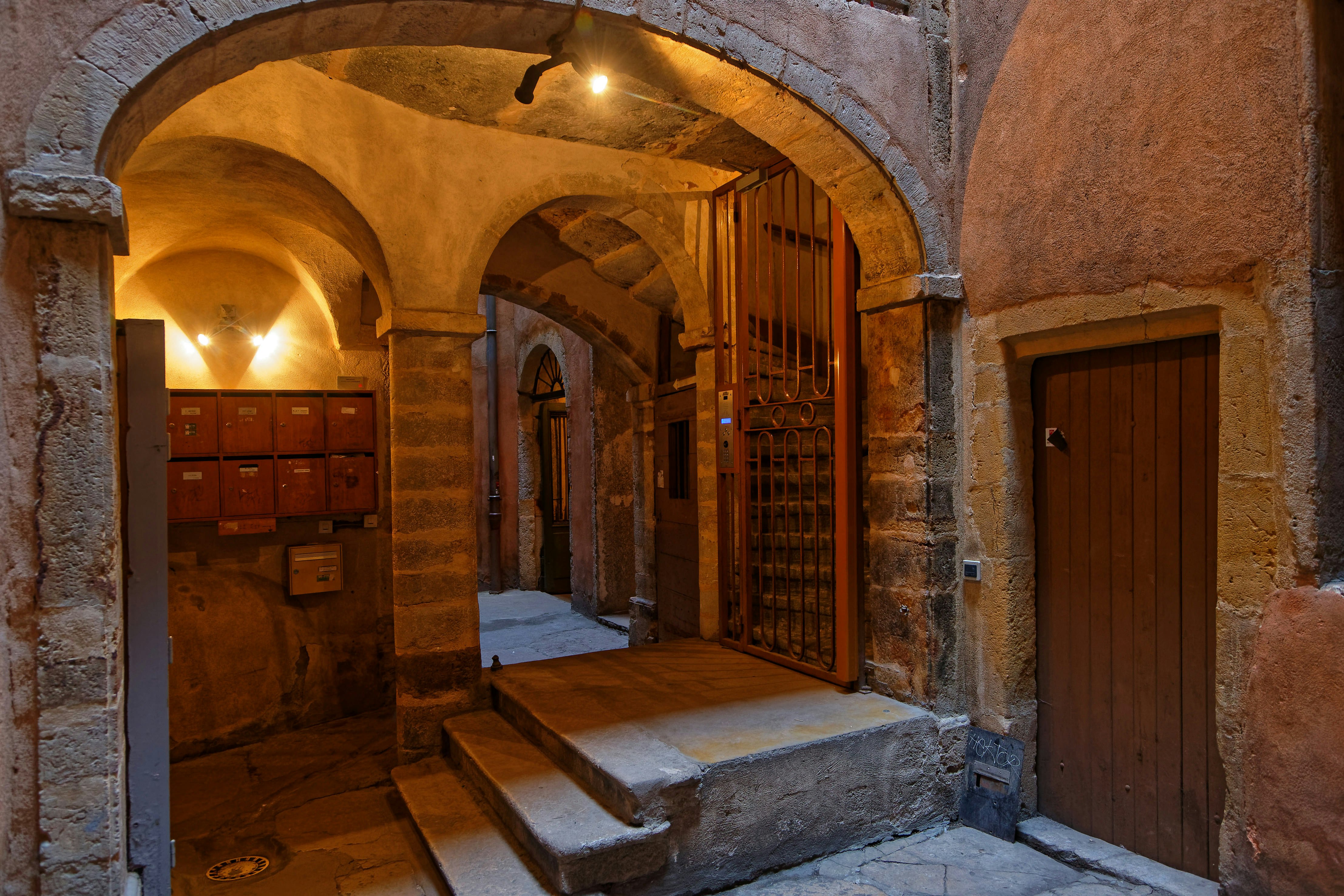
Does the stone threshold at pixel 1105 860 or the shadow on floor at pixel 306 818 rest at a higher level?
the stone threshold at pixel 1105 860

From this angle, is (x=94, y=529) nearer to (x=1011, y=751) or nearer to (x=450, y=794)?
(x=450, y=794)

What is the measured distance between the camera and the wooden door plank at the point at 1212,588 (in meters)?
3.03

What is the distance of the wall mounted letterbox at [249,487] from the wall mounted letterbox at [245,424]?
0.28ft

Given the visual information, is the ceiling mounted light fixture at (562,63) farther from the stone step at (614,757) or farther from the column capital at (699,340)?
the stone step at (614,757)

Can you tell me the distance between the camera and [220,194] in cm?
478

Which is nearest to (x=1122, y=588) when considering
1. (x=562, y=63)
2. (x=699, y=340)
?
(x=699, y=340)

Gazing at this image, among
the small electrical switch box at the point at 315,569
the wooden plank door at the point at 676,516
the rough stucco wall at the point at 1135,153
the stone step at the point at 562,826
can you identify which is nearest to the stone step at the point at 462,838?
the stone step at the point at 562,826

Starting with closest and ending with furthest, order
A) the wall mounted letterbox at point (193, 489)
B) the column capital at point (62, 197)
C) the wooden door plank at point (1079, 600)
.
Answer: the column capital at point (62, 197)
the wooden door plank at point (1079, 600)
the wall mounted letterbox at point (193, 489)

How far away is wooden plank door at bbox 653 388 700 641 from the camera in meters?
6.64

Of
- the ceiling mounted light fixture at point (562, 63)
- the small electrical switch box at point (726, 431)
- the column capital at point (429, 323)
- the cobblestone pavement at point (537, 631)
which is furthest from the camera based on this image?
the cobblestone pavement at point (537, 631)

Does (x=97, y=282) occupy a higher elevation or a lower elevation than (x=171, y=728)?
higher

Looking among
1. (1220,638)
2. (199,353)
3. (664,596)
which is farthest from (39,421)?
(664,596)

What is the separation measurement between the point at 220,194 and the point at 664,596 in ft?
14.6

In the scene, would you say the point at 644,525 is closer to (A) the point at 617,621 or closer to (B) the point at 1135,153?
(A) the point at 617,621
